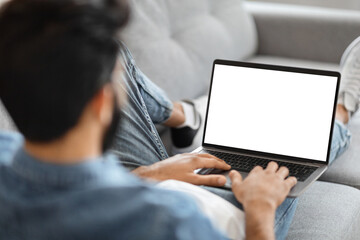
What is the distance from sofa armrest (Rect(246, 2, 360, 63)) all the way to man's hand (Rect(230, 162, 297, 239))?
62.5 inches

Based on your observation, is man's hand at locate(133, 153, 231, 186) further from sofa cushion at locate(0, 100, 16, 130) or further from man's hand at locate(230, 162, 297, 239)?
sofa cushion at locate(0, 100, 16, 130)

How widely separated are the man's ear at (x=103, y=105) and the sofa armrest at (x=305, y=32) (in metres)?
2.05

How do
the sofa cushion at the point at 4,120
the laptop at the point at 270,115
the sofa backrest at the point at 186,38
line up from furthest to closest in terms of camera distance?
the sofa backrest at the point at 186,38
the laptop at the point at 270,115
the sofa cushion at the point at 4,120

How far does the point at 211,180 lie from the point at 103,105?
20.9 inches

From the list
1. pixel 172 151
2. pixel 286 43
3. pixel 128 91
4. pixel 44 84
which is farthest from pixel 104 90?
pixel 286 43

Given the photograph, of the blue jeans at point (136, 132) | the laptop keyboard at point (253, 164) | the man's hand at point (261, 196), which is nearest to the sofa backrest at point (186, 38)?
the blue jeans at point (136, 132)

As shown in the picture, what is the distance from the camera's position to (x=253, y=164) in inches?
52.6

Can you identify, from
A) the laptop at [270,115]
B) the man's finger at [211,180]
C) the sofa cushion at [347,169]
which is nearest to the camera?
the man's finger at [211,180]

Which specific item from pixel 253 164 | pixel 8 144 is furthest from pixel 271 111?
pixel 8 144

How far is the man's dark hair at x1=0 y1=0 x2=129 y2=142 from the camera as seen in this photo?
605 millimetres

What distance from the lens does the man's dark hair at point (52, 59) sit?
0.60 meters

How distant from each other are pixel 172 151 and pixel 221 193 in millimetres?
648

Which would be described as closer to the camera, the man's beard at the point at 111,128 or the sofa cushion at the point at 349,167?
the man's beard at the point at 111,128

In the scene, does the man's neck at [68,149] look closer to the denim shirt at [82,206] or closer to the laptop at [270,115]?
the denim shirt at [82,206]
